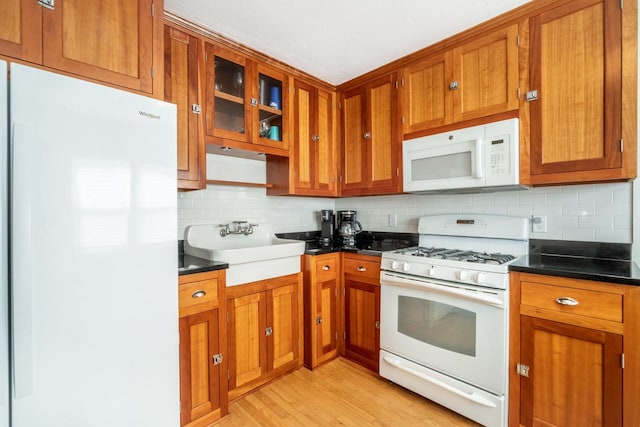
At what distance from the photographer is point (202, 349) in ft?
5.41

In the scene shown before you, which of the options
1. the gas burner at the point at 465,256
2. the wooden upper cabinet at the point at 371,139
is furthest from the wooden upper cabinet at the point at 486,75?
the gas burner at the point at 465,256

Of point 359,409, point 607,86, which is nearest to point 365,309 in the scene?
point 359,409

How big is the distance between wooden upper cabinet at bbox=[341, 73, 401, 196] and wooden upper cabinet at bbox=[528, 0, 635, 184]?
0.92 metres

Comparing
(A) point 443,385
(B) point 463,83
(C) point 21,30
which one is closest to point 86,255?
(C) point 21,30

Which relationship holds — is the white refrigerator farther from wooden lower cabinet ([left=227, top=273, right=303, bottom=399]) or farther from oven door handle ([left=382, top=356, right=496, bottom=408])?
oven door handle ([left=382, top=356, right=496, bottom=408])

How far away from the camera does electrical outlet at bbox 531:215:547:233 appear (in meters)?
1.88

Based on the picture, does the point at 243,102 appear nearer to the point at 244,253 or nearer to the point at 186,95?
the point at 186,95

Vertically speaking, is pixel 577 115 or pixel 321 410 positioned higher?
pixel 577 115

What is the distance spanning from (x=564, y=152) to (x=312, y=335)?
2061mm

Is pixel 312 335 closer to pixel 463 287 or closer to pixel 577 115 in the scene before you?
pixel 463 287

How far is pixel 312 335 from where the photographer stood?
2271 millimetres

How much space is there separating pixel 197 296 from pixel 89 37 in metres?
1.32

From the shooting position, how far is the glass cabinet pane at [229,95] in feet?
6.55

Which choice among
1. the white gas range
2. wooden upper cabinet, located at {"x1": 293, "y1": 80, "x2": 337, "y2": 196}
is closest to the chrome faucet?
wooden upper cabinet, located at {"x1": 293, "y1": 80, "x2": 337, "y2": 196}
